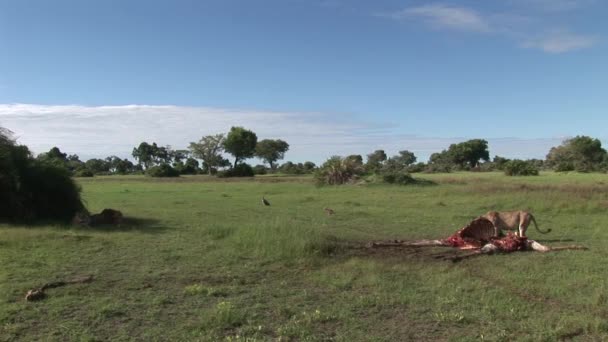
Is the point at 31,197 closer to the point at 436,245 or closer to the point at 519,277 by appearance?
the point at 436,245

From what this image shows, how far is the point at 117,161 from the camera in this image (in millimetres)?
110812

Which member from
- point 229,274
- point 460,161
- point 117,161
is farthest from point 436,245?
point 117,161

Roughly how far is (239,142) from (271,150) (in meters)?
17.0

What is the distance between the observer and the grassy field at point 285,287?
22.0ft

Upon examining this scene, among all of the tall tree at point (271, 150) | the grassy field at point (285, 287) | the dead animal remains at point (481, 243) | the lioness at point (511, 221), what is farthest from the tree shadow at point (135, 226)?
the tall tree at point (271, 150)

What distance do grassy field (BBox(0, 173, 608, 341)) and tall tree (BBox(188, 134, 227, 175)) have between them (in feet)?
253

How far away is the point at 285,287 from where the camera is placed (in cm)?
906

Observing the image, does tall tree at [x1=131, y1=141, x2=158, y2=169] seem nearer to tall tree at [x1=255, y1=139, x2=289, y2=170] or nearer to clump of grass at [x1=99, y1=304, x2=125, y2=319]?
tall tree at [x1=255, y1=139, x2=289, y2=170]

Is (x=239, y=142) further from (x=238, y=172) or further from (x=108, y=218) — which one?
(x=108, y=218)

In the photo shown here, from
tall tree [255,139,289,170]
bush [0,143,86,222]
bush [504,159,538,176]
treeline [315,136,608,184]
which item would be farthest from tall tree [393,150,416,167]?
bush [0,143,86,222]

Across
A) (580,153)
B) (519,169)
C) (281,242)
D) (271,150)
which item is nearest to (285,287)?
(281,242)

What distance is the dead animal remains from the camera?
1186 cm

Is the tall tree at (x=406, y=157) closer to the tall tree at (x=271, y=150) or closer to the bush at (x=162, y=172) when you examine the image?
the tall tree at (x=271, y=150)

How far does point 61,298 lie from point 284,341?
156 inches
